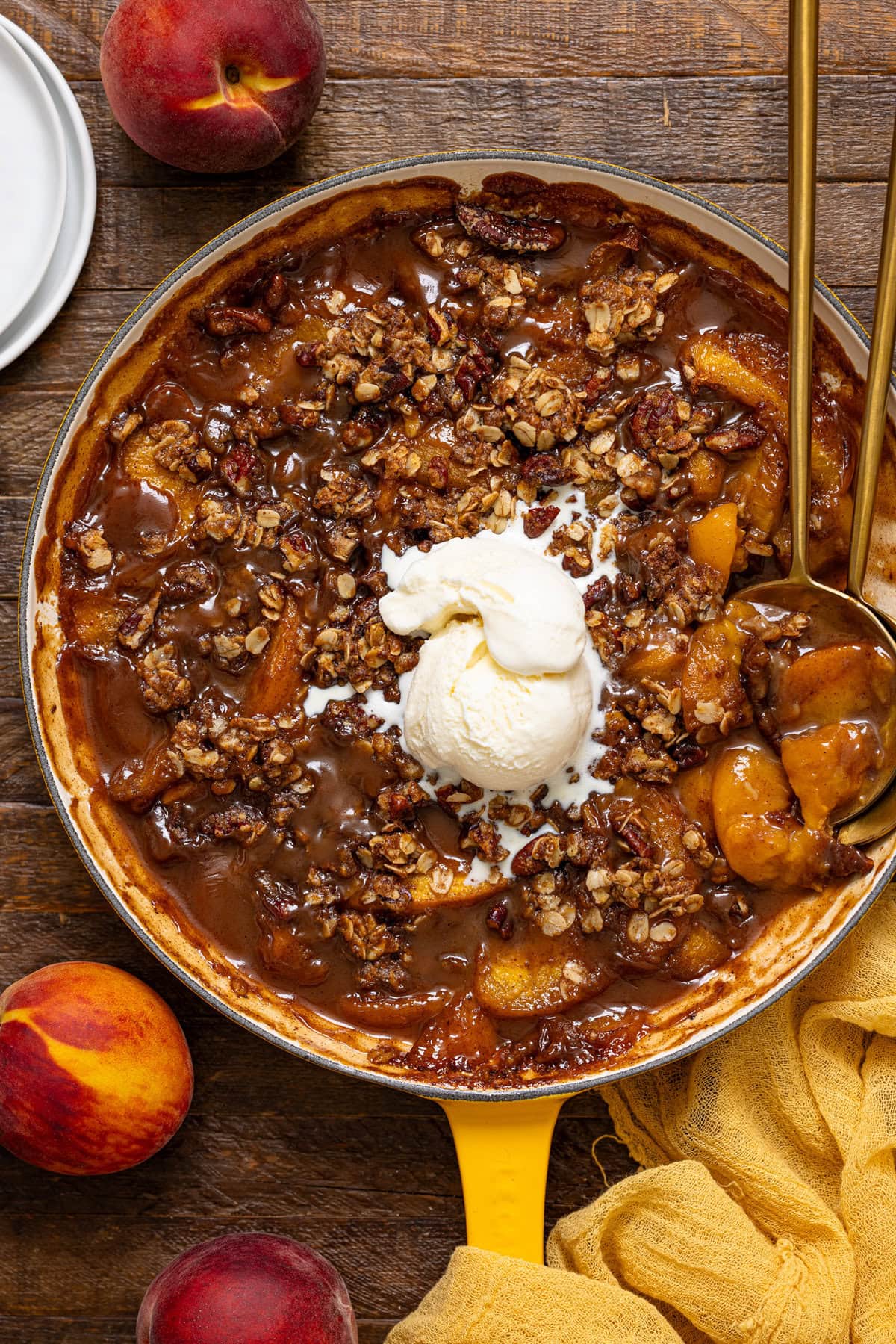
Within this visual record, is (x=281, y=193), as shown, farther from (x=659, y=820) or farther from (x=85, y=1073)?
(x=85, y=1073)

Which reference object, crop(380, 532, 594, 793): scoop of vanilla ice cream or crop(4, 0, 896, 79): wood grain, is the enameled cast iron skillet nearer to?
crop(4, 0, 896, 79): wood grain

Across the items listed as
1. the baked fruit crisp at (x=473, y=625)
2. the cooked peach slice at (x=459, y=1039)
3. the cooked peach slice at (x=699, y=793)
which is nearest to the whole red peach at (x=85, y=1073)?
the baked fruit crisp at (x=473, y=625)

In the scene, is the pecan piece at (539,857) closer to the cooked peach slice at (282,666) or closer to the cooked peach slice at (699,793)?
the cooked peach slice at (699,793)

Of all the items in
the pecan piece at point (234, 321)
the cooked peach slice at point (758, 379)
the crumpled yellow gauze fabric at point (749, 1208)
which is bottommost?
the crumpled yellow gauze fabric at point (749, 1208)

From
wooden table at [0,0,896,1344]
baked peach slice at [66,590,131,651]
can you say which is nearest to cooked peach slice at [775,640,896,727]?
wooden table at [0,0,896,1344]

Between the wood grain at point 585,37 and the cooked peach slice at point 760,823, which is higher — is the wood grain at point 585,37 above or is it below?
above

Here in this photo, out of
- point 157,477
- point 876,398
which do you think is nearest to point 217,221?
point 157,477
